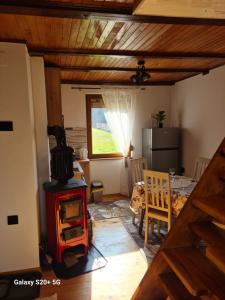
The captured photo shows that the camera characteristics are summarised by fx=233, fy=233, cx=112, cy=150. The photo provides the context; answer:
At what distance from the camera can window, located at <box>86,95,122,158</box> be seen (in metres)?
4.85

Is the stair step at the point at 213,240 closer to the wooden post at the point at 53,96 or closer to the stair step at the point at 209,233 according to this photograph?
the stair step at the point at 209,233

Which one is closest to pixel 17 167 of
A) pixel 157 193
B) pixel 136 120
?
pixel 157 193

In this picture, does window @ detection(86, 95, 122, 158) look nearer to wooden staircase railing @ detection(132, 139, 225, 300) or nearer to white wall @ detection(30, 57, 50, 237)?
white wall @ detection(30, 57, 50, 237)

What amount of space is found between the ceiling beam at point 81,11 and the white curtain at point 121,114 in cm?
292

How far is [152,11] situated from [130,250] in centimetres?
256

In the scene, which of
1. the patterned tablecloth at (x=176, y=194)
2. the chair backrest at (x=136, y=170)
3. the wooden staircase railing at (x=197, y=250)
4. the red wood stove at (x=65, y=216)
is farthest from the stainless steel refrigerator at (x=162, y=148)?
the wooden staircase railing at (x=197, y=250)

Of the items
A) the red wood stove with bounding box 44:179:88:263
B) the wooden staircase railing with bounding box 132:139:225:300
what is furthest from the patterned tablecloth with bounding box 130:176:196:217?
the wooden staircase railing with bounding box 132:139:225:300

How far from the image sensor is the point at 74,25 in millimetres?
2037

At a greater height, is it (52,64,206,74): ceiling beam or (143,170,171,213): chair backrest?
(52,64,206,74): ceiling beam

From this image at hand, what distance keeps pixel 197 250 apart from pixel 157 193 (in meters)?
1.47

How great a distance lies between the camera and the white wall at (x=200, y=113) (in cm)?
370

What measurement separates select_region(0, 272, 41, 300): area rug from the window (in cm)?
286

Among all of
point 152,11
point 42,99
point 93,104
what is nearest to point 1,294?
point 42,99

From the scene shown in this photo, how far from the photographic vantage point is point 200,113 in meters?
4.18
